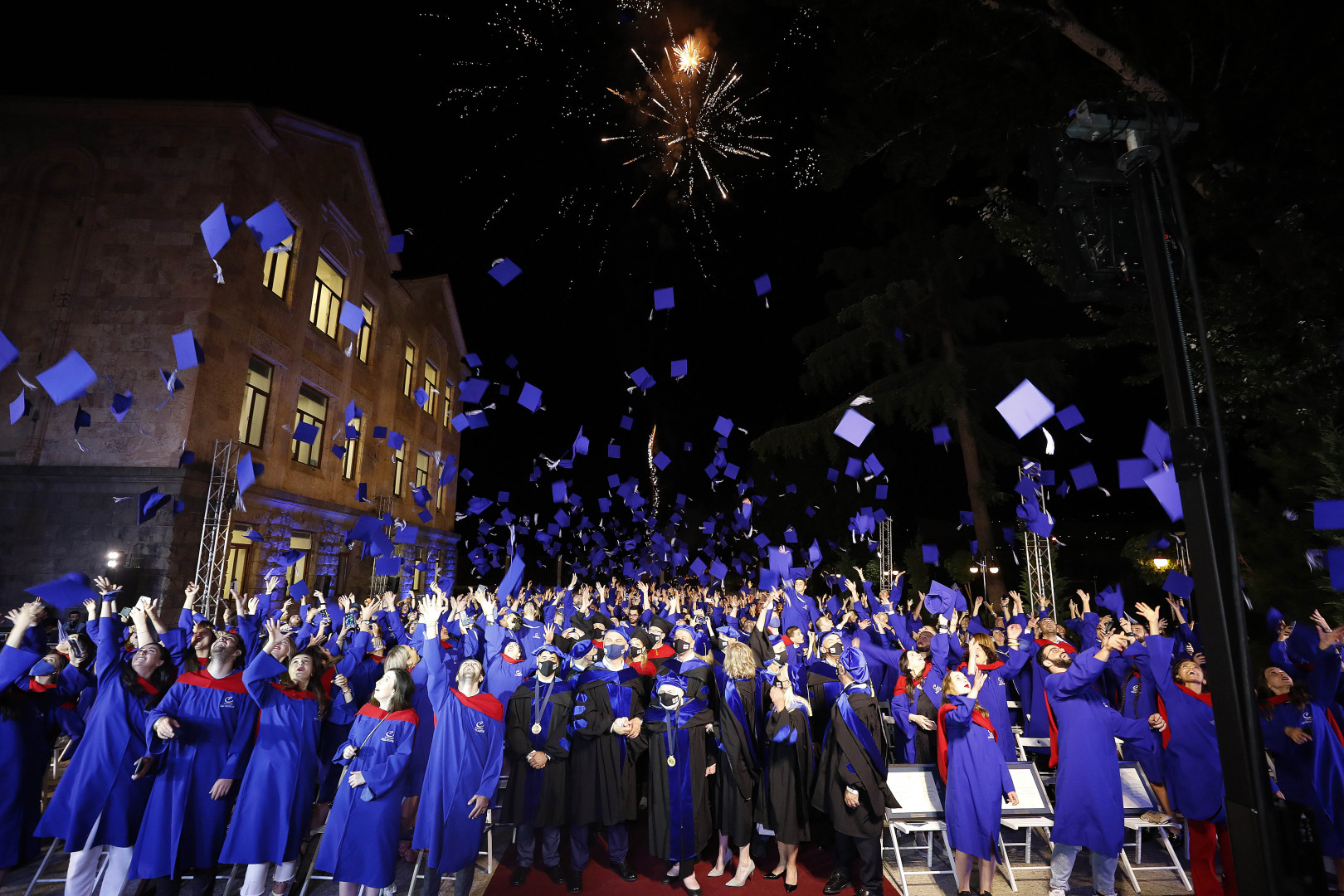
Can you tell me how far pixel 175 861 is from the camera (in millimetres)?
4633

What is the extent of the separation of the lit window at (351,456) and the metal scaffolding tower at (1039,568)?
1999 cm

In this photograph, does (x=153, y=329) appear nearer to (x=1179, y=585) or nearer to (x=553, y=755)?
(x=553, y=755)

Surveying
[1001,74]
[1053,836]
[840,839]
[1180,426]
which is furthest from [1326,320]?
[840,839]

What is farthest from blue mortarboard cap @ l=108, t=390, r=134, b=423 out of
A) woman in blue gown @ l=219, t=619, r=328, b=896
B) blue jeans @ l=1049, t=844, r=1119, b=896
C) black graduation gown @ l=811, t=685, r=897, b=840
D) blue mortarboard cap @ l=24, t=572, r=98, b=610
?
blue jeans @ l=1049, t=844, r=1119, b=896

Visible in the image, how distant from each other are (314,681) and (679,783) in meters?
3.16

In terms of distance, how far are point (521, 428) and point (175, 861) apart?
44.1m

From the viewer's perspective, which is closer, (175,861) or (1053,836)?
(175,861)

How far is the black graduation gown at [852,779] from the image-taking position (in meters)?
5.50

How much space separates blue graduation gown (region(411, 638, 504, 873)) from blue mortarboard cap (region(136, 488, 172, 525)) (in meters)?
11.9

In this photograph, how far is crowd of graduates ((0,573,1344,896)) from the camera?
472 cm

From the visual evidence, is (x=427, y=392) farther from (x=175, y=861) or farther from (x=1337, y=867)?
(x=1337, y=867)

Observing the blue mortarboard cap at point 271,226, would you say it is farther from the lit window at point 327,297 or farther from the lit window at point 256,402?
the lit window at point 327,297

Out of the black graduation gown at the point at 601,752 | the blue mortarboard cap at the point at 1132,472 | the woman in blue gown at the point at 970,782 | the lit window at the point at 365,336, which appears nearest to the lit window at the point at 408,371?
the lit window at the point at 365,336

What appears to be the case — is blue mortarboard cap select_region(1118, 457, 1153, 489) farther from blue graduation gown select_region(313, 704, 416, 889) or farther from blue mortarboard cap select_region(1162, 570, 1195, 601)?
blue graduation gown select_region(313, 704, 416, 889)
